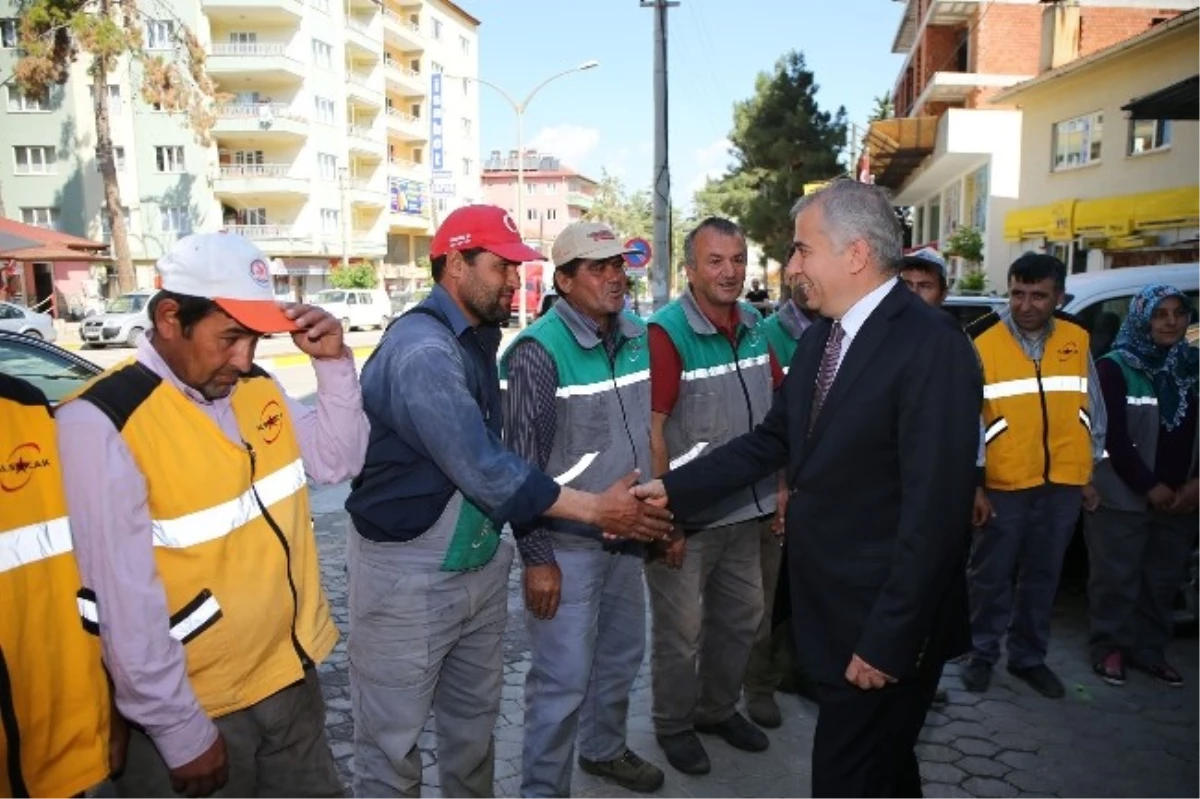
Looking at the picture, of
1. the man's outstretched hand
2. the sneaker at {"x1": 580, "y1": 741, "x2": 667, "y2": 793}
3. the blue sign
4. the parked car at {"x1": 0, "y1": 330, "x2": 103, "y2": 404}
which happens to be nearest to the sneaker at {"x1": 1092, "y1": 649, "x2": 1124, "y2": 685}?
the sneaker at {"x1": 580, "y1": 741, "x2": 667, "y2": 793}

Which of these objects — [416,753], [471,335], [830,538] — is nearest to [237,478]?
[471,335]

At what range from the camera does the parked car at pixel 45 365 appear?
20.0ft

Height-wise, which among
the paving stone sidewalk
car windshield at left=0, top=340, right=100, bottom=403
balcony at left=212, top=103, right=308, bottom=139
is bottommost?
the paving stone sidewalk

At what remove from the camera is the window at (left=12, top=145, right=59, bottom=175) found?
4134cm

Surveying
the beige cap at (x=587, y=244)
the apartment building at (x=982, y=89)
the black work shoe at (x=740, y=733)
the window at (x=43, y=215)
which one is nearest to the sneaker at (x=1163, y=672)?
the black work shoe at (x=740, y=733)

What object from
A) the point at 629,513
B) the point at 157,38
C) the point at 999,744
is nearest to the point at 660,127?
the point at 999,744

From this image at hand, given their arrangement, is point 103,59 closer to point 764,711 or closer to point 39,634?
point 764,711

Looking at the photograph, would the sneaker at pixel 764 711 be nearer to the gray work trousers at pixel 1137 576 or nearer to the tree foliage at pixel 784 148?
the gray work trousers at pixel 1137 576

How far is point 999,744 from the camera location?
3844mm

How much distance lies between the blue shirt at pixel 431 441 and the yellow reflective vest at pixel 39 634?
2.87ft

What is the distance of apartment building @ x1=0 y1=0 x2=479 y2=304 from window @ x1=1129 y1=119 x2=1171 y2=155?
27.3m

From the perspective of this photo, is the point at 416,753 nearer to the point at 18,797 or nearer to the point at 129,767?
the point at 129,767

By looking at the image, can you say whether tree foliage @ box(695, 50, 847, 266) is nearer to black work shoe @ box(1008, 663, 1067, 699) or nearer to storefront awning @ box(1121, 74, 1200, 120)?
storefront awning @ box(1121, 74, 1200, 120)

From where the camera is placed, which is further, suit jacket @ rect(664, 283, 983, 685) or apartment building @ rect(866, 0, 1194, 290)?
apartment building @ rect(866, 0, 1194, 290)
